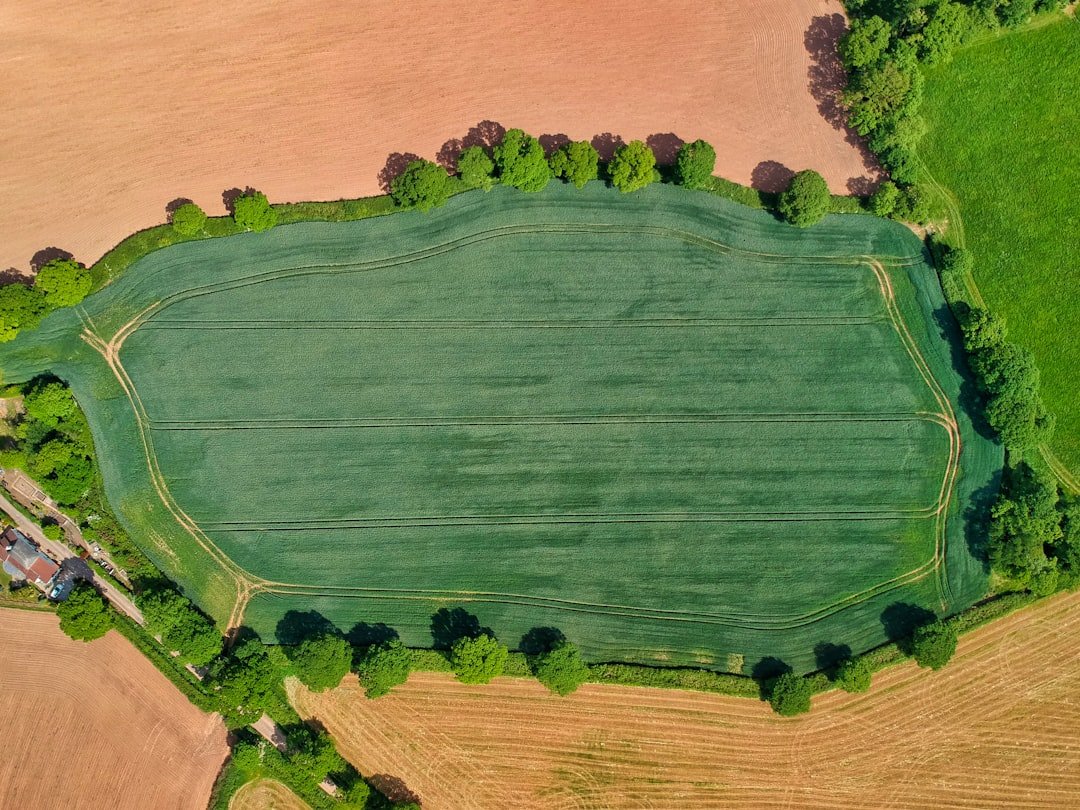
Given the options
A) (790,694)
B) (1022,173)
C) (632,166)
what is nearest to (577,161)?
(632,166)

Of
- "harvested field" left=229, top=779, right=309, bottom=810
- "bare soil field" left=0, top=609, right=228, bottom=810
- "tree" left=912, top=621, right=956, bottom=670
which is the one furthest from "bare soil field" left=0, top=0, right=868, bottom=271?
"harvested field" left=229, top=779, right=309, bottom=810

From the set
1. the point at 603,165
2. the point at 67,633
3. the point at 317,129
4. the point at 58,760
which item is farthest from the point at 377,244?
the point at 58,760

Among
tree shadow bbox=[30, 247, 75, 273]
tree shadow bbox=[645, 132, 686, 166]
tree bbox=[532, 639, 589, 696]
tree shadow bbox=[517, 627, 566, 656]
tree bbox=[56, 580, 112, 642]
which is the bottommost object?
tree bbox=[56, 580, 112, 642]

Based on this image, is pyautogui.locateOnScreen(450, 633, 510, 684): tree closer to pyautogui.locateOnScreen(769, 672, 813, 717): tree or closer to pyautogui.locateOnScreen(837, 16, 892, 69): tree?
pyautogui.locateOnScreen(769, 672, 813, 717): tree

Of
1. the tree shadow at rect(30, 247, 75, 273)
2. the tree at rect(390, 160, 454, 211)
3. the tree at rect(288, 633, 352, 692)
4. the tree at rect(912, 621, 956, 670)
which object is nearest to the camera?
the tree at rect(288, 633, 352, 692)

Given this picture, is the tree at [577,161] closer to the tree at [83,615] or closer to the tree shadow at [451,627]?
the tree shadow at [451,627]

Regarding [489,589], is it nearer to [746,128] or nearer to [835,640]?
[835,640]
